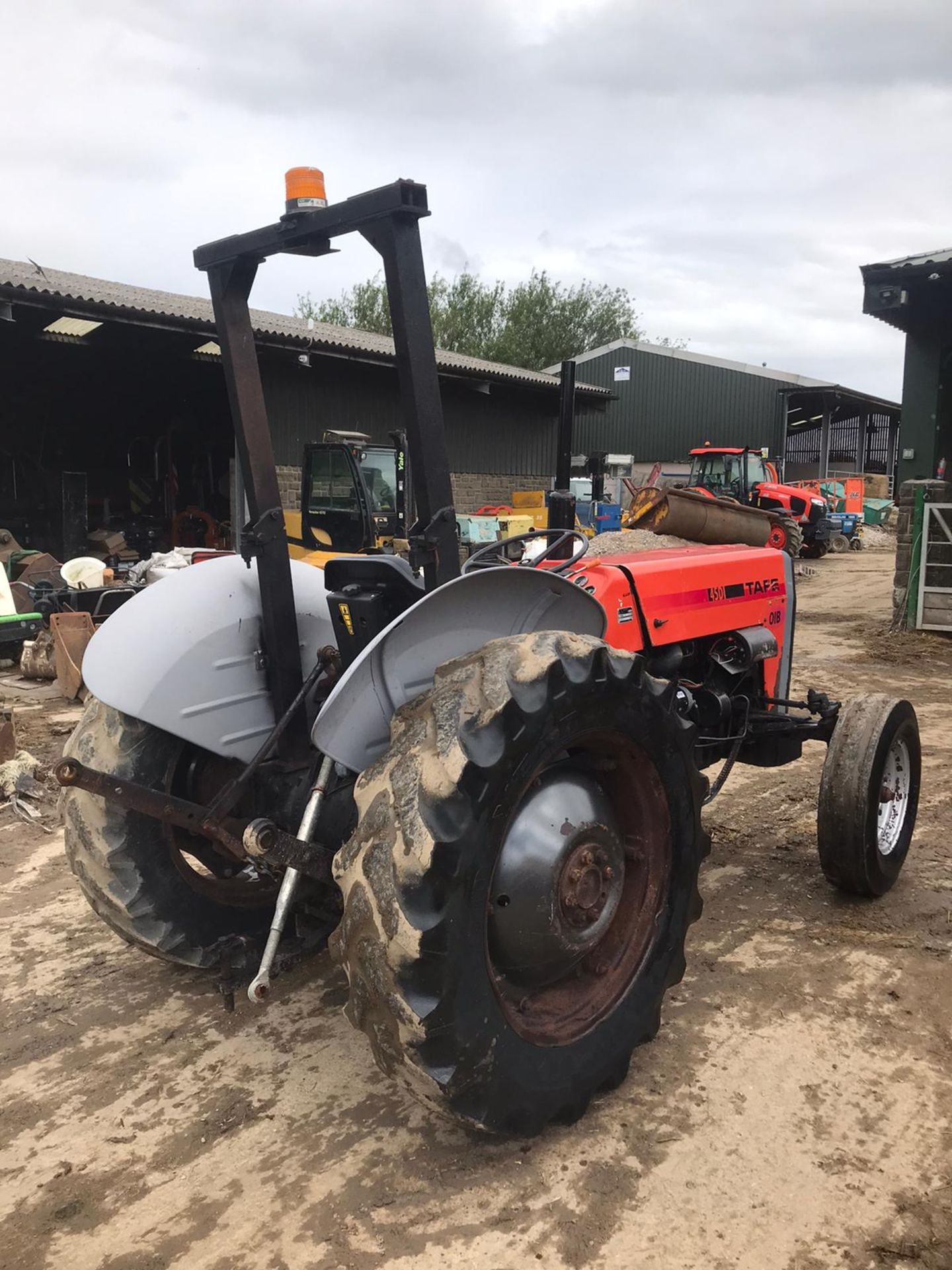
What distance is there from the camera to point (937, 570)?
10.2 metres

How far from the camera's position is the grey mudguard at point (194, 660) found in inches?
91.7

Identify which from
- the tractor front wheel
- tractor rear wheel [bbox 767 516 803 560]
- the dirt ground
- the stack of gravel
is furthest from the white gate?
the tractor front wheel

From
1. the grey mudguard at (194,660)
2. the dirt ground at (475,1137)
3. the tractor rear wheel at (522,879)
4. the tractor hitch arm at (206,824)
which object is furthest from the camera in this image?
the grey mudguard at (194,660)

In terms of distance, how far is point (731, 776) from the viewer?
5105 millimetres

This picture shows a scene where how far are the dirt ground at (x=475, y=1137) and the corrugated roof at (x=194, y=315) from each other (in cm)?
642

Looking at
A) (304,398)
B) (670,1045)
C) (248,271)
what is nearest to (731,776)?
(670,1045)

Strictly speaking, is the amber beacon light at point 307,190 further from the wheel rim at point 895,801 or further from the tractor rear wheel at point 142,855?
the wheel rim at point 895,801

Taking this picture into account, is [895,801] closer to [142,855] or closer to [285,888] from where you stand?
[285,888]

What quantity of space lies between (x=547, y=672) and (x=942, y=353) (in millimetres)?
10190

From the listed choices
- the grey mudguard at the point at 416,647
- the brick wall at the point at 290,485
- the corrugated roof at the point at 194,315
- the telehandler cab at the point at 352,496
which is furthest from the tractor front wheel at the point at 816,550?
the grey mudguard at the point at 416,647

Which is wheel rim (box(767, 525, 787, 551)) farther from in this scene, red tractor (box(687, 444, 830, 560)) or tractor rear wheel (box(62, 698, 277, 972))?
tractor rear wheel (box(62, 698, 277, 972))

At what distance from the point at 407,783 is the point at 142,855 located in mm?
1038

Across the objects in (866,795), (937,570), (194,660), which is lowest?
(866,795)

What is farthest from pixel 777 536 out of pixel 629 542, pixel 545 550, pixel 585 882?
pixel 585 882
